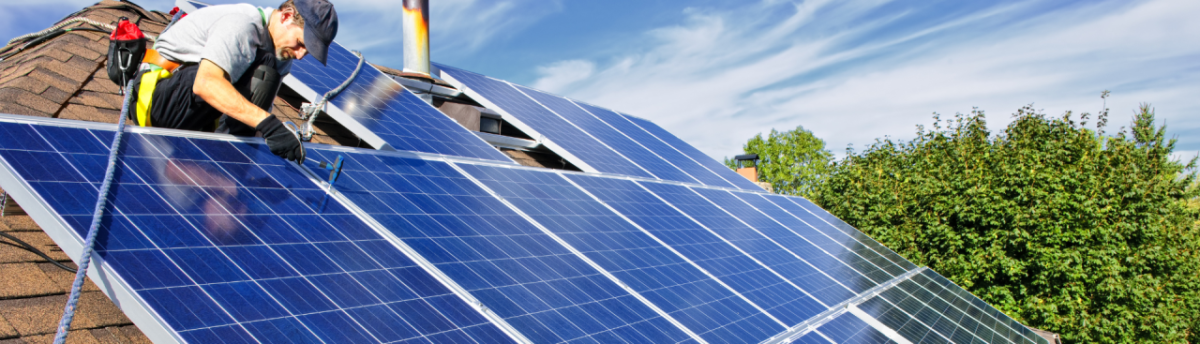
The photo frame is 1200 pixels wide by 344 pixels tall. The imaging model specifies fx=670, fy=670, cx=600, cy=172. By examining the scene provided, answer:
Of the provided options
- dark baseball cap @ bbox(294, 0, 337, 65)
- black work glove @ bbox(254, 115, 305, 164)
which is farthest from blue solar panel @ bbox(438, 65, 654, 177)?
black work glove @ bbox(254, 115, 305, 164)

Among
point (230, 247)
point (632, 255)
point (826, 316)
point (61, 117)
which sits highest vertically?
point (61, 117)

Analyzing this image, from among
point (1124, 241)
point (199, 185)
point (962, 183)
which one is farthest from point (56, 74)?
point (1124, 241)

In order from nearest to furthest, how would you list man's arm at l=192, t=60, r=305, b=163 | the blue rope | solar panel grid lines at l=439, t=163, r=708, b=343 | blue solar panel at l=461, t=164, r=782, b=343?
Answer: 1. the blue rope
2. man's arm at l=192, t=60, r=305, b=163
3. solar panel grid lines at l=439, t=163, r=708, b=343
4. blue solar panel at l=461, t=164, r=782, b=343

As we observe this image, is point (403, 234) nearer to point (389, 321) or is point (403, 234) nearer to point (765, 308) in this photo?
point (389, 321)

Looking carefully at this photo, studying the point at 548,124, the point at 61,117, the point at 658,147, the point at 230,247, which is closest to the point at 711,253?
the point at 230,247

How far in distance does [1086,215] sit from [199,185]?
73.1 ft

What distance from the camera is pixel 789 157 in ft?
256

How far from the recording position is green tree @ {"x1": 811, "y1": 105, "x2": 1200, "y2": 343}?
19.0m

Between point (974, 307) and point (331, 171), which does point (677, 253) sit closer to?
point (331, 171)

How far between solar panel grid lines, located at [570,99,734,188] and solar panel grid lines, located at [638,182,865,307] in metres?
2.58

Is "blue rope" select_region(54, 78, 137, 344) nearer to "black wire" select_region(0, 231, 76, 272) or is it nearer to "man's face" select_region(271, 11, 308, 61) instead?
"black wire" select_region(0, 231, 76, 272)

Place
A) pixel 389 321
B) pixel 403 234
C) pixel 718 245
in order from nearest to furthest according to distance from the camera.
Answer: pixel 389 321
pixel 403 234
pixel 718 245

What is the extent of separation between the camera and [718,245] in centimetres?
714

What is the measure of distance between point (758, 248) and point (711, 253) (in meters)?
1.33
